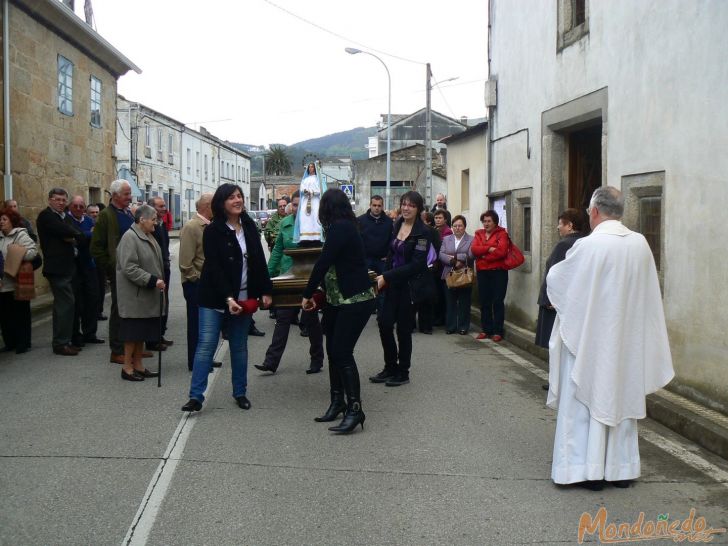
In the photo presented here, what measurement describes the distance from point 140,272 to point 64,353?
7.03ft

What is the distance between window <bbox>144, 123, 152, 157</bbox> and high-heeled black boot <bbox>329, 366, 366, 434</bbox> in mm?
41436

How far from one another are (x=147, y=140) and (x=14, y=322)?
125 ft

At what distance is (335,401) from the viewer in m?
6.45

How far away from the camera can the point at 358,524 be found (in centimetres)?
421

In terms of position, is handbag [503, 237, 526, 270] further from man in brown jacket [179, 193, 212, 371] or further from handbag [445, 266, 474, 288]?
man in brown jacket [179, 193, 212, 371]

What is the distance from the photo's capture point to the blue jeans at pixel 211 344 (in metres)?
6.56

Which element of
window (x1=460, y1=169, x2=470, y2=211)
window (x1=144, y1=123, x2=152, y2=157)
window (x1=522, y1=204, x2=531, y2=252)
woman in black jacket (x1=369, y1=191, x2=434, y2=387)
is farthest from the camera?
window (x1=144, y1=123, x2=152, y2=157)

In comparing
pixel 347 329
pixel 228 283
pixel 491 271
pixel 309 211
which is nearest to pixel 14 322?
pixel 309 211

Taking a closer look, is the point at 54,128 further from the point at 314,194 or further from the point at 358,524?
the point at 358,524

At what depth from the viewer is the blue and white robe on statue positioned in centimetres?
478

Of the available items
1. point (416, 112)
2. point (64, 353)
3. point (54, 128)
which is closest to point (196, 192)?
point (416, 112)

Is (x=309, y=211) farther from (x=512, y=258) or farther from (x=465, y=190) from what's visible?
(x=465, y=190)

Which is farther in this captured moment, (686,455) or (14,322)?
(14,322)

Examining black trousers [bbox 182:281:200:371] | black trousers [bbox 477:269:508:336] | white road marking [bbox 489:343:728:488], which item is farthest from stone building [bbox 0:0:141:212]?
white road marking [bbox 489:343:728:488]
